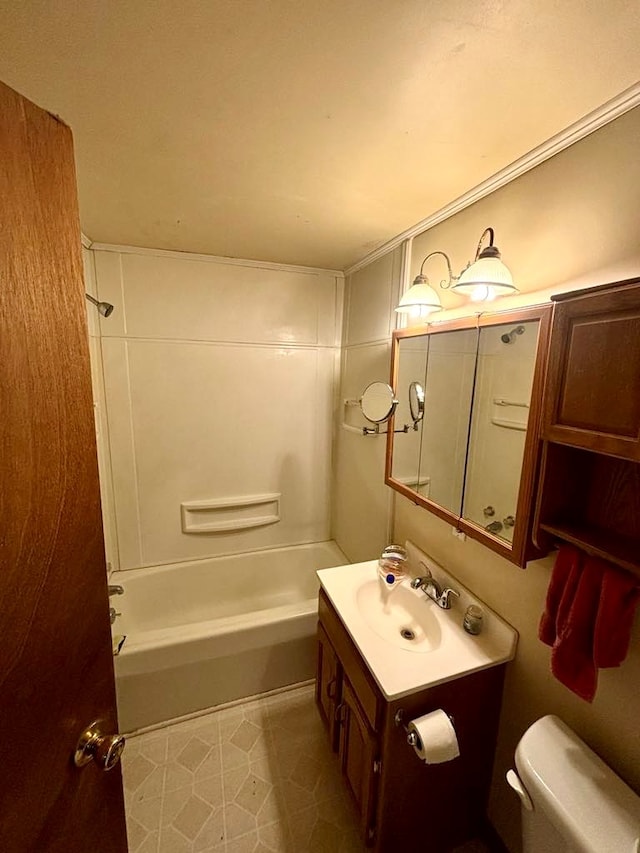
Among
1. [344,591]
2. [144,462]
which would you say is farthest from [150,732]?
[144,462]

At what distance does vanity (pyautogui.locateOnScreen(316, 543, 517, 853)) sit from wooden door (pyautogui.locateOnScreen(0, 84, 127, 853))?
31.4 inches

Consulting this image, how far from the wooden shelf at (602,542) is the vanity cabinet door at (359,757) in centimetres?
89

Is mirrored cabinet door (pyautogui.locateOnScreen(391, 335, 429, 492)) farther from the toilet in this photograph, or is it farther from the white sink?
the toilet

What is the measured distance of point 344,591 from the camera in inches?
57.4

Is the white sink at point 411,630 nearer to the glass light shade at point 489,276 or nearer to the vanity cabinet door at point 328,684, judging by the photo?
the vanity cabinet door at point 328,684

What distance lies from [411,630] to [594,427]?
3.54 ft

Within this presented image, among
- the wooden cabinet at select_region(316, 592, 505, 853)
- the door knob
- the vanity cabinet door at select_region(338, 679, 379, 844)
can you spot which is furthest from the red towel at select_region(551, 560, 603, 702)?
the door knob

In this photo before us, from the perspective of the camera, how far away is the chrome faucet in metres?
1.36

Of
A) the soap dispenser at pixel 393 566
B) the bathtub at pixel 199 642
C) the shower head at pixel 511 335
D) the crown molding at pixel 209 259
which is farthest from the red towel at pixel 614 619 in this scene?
the crown molding at pixel 209 259

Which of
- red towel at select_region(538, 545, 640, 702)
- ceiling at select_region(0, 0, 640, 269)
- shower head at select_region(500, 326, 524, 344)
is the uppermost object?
ceiling at select_region(0, 0, 640, 269)

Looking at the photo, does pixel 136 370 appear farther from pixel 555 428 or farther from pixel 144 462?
pixel 555 428

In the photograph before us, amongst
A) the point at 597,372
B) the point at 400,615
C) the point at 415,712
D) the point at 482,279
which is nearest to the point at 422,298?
the point at 482,279

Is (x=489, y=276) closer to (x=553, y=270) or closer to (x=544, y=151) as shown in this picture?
(x=553, y=270)

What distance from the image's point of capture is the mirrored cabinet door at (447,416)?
132 cm
